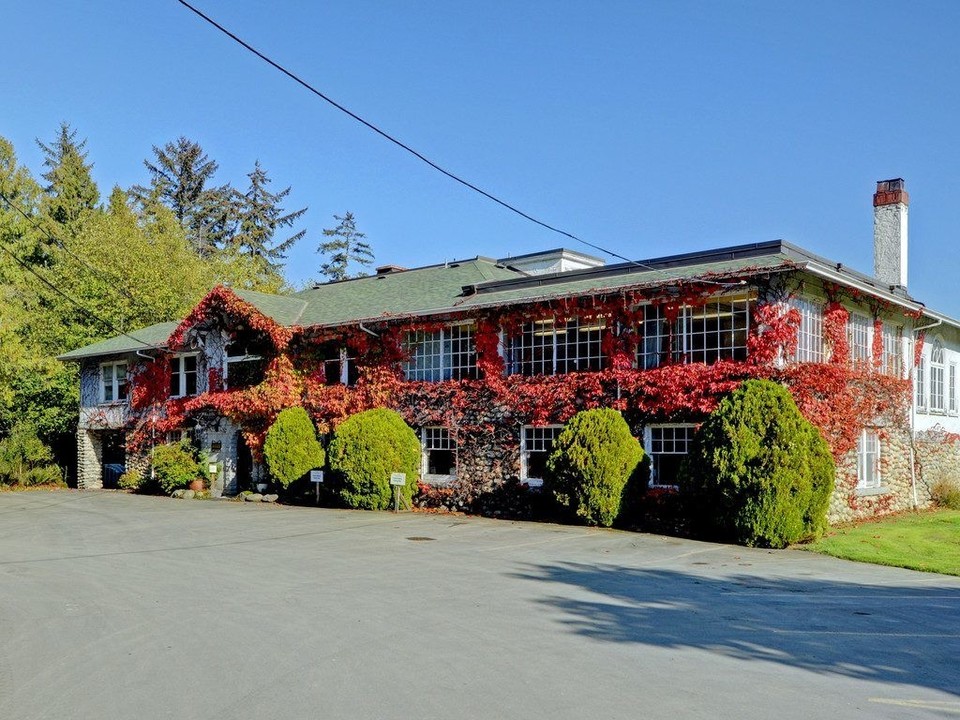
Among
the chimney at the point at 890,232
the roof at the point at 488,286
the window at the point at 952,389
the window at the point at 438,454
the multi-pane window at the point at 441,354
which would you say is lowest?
the window at the point at 438,454

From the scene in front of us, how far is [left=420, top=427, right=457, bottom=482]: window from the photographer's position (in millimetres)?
24347

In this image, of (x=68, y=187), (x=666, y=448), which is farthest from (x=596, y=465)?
(x=68, y=187)

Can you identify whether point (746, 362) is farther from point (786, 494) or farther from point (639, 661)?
point (639, 661)

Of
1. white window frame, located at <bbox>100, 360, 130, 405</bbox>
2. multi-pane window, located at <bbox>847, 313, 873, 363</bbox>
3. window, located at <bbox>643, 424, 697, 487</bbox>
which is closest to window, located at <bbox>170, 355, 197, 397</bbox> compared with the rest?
white window frame, located at <bbox>100, 360, 130, 405</bbox>

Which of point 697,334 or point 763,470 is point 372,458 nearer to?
point 697,334

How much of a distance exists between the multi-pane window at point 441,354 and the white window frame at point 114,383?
14.1 metres

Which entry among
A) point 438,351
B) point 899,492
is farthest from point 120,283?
point 899,492

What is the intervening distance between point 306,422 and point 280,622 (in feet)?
55.0

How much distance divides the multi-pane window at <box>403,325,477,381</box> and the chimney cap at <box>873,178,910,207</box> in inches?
453

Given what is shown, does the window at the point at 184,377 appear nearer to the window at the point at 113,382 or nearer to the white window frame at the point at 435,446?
the window at the point at 113,382

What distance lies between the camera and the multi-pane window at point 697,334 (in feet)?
65.1

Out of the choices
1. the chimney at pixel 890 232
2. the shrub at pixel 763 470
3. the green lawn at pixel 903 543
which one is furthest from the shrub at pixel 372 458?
the chimney at pixel 890 232

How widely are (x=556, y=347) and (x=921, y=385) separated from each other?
10.4m

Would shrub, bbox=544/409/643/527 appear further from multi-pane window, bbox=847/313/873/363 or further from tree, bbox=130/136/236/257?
tree, bbox=130/136/236/257
